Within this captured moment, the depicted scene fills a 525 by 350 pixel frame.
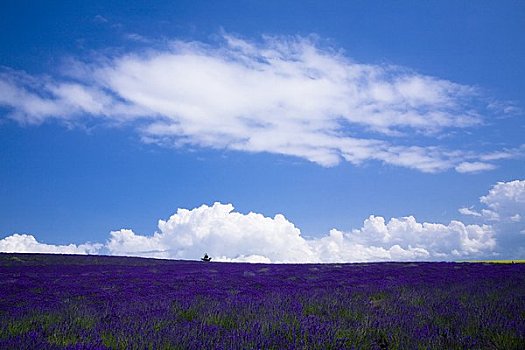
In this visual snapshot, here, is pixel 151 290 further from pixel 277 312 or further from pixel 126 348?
pixel 126 348

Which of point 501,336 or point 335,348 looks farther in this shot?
point 501,336

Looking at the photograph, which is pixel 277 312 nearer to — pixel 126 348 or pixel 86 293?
pixel 126 348

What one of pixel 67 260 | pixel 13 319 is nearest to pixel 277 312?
pixel 13 319

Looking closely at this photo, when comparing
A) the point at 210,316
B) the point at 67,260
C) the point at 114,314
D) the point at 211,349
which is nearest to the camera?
the point at 211,349

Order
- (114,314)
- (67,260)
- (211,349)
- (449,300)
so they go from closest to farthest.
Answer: (211,349) → (114,314) → (449,300) → (67,260)

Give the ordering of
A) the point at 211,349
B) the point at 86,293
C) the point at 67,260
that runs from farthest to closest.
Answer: the point at 67,260 < the point at 86,293 < the point at 211,349

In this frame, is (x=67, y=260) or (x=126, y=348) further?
(x=67, y=260)

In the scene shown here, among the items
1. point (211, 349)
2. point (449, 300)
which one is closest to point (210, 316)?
point (211, 349)

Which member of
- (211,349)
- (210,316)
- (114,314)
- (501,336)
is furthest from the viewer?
(114,314)

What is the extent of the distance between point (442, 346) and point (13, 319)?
5728 millimetres

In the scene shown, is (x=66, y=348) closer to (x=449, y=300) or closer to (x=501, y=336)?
(x=501, y=336)

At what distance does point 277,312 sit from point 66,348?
109 inches

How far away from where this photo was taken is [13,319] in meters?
5.75

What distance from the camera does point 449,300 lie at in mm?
6926
